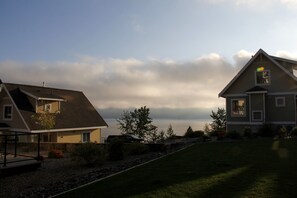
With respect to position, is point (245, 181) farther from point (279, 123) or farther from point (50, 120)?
point (50, 120)

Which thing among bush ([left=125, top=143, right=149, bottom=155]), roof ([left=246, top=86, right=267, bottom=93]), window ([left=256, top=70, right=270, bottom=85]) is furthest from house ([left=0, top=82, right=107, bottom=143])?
window ([left=256, top=70, right=270, bottom=85])

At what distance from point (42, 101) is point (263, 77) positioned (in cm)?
2304

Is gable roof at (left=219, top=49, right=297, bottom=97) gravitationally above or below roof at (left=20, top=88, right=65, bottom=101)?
above

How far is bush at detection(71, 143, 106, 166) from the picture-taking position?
52.1ft

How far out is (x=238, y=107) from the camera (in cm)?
3272

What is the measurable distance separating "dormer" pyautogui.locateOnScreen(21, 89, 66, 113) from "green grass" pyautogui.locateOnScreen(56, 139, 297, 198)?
75.9 feet

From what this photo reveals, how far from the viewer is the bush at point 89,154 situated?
15883 millimetres

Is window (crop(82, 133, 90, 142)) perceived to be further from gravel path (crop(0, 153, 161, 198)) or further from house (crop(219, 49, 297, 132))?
gravel path (crop(0, 153, 161, 198))

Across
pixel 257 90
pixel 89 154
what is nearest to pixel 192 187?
pixel 89 154

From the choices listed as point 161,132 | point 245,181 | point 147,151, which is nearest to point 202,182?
point 245,181

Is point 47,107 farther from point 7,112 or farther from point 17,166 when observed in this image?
point 17,166

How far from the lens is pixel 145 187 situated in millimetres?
9719

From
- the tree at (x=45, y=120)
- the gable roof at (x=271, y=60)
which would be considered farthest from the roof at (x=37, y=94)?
the gable roof at (x=271, y=60)

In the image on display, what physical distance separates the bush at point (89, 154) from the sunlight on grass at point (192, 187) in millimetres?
7169
